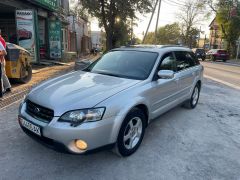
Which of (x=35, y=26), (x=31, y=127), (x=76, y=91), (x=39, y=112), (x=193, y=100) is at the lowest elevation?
(x=193, y=100)

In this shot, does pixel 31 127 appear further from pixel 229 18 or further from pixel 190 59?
pixel 229 18

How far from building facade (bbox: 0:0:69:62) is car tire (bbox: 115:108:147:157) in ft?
34.3

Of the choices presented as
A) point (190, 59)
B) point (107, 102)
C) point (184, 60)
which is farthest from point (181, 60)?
point (107, 102)

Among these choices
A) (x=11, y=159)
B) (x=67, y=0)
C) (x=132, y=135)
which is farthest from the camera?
(x=67, y=0)

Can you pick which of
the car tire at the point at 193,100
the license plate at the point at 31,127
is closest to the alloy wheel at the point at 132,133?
the license plate at the point at 31,127

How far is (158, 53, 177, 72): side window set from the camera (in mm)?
4360

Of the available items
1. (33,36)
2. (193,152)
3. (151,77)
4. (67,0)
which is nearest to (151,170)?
(193,152)

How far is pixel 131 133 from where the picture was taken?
3588 mm

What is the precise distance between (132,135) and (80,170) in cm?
93

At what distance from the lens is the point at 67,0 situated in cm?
2225

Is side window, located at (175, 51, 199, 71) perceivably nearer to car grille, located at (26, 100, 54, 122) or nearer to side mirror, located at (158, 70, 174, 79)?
side mirror, located at (158, 70, 174, 79)

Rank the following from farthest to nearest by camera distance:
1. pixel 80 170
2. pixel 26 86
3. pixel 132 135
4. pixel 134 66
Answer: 1. pixel 26 86
2. pixel 134 66
3. pixel 132 135
4. pixel 80 170

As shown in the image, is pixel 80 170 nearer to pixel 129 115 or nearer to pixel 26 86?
pixel 129 115

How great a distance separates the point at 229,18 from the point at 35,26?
3161cm
